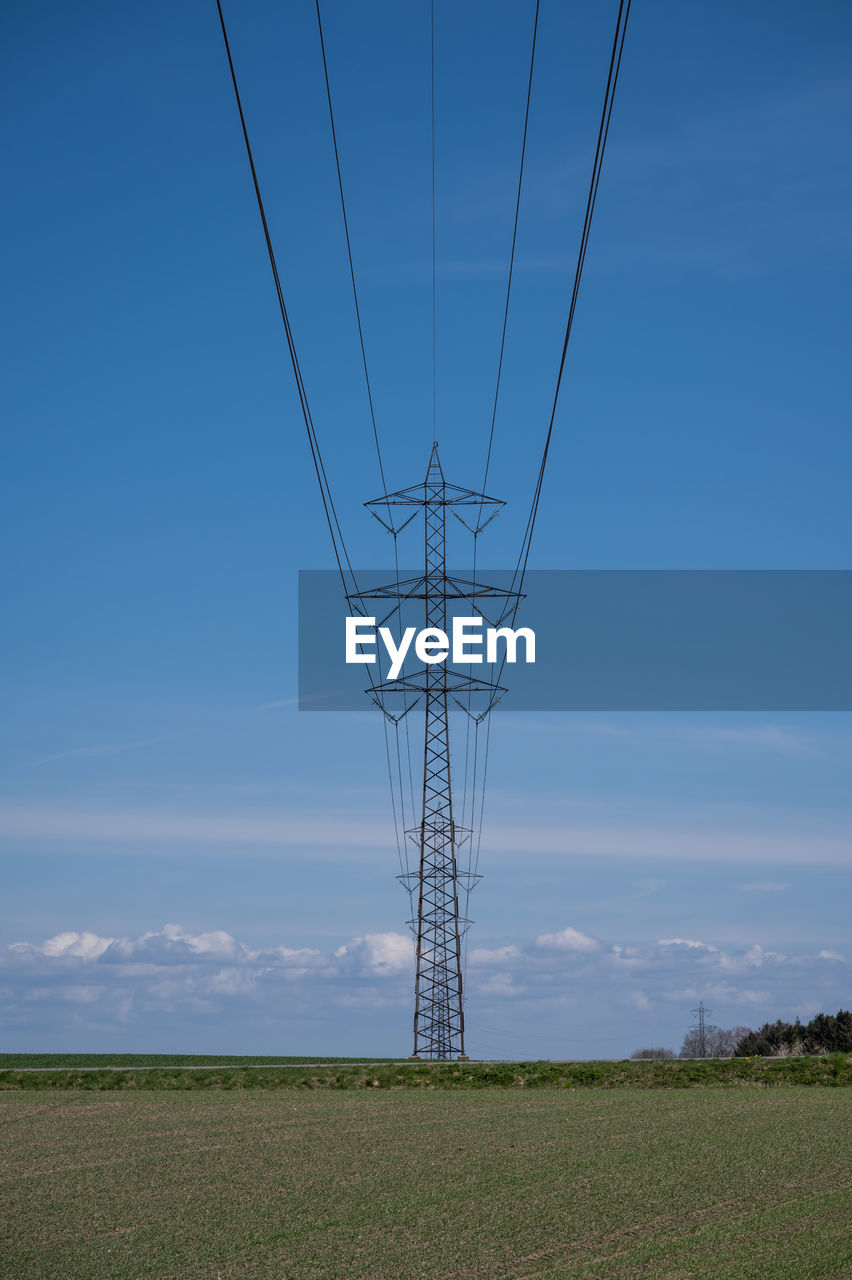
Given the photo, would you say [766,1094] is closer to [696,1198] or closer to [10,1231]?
[696,1198]

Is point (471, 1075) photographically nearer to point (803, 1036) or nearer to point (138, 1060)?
point (138, 1060)

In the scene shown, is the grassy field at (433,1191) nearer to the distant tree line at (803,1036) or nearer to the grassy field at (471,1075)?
the grassy field at (471,1075)

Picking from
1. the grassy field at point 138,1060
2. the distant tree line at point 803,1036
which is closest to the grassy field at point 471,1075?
the grassy field at point 138,1060

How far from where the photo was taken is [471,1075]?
43.2 m

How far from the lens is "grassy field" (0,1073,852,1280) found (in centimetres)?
1698

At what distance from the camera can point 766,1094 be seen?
127ft

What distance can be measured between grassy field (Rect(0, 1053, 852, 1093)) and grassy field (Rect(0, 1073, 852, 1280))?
5.42 metres

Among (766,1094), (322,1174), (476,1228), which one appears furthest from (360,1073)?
(476,1228)

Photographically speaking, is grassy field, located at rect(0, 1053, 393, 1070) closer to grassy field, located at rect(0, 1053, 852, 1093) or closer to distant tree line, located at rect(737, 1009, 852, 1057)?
grassy field, located at rect(0, 1053, 852, 1093)

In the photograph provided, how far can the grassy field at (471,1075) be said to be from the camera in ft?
139

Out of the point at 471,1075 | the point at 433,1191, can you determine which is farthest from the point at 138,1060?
the point at 433,1191

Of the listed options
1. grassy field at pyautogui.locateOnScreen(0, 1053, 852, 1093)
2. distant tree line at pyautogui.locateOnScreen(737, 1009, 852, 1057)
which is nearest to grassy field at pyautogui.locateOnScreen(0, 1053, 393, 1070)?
grassy field at pyautogui.locateOnScreen(0, 1053, 852, 1093)

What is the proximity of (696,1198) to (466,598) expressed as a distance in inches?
1126

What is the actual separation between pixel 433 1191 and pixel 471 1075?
21.7 metres
